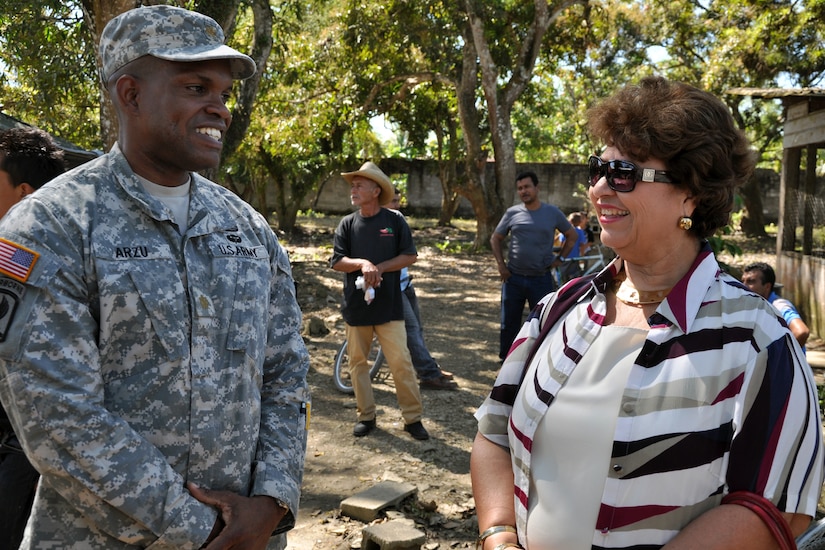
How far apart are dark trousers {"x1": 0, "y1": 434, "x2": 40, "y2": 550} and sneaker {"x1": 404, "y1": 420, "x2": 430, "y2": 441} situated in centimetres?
397

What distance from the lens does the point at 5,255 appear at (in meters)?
1.67

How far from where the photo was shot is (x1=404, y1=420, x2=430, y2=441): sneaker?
6.07m

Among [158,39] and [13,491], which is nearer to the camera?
[158,39]

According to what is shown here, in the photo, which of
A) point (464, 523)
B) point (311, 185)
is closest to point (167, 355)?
point (464, 523)

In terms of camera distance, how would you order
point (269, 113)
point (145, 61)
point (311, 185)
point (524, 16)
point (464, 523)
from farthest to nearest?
point (311, 185)
point (269, 113)
point (524, 16)
point (464, 523)
point (145, 61)

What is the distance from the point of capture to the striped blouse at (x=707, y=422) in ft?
5.60

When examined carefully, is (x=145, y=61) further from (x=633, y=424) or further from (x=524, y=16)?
(x=524, y=16)

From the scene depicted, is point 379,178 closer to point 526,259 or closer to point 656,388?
point 526,259

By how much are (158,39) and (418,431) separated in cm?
460

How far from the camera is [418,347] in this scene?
7.36 meters

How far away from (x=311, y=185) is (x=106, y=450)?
20.8m

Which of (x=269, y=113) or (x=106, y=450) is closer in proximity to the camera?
(x=106, y=450)

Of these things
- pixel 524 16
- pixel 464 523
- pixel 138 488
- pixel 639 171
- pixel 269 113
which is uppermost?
pixel 524 16

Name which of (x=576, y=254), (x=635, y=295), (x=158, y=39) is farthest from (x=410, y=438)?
(x=576, y=254)
